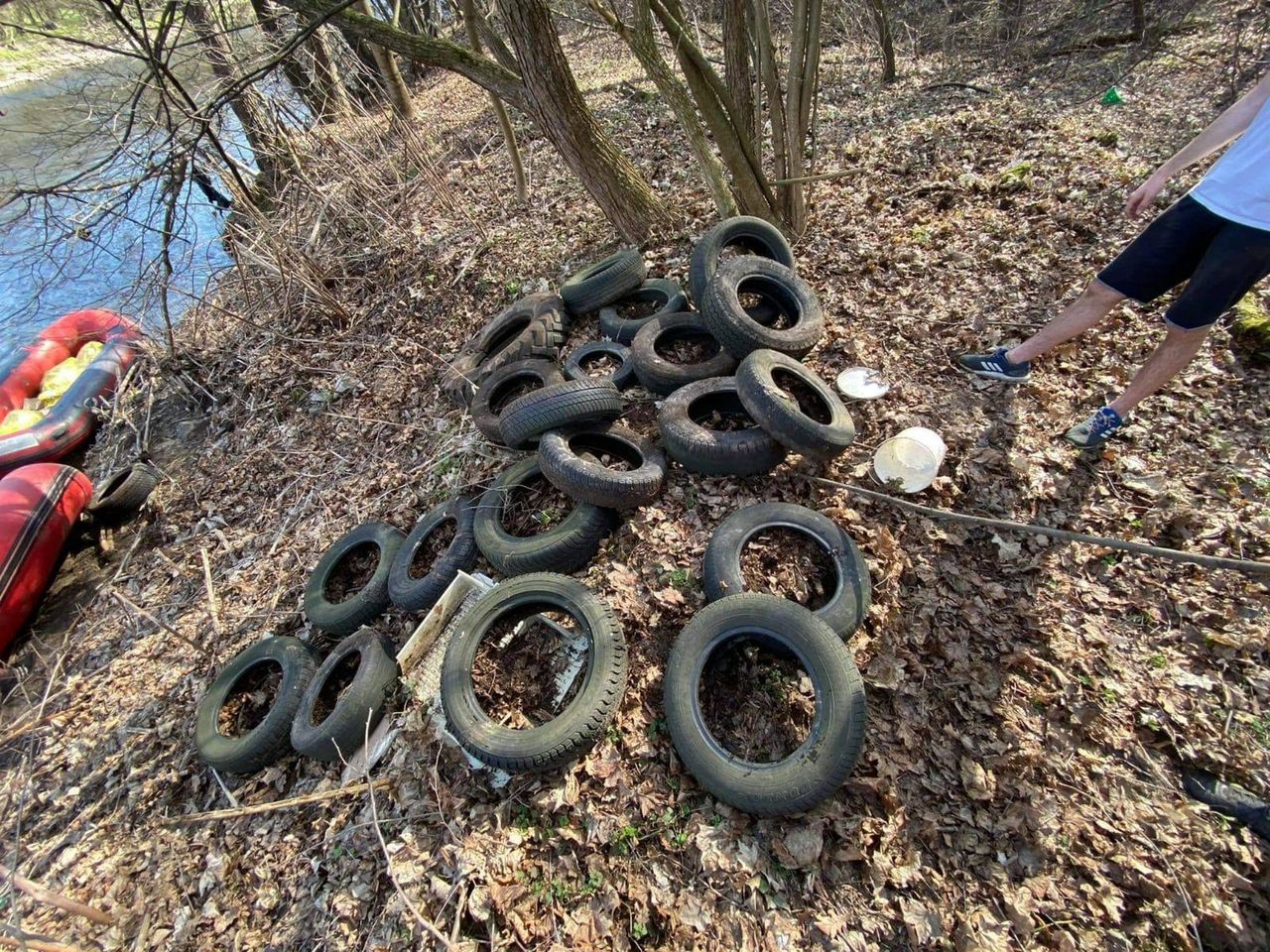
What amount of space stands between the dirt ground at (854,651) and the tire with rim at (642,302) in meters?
0.36

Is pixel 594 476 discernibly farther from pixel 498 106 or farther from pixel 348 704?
pixel 498 106

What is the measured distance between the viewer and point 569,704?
3.19 metres

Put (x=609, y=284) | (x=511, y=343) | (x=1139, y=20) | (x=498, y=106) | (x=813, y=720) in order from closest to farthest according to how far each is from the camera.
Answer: (x=813, y=720) < (x=511, y=343) < (x=609, y=284) < (x=498, y=106) < (x=1139, y=20)

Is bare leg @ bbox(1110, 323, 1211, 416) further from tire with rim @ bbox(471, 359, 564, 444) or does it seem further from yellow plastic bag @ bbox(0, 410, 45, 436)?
yellow plastic bag @ bbox(0, 410, 45, 436)

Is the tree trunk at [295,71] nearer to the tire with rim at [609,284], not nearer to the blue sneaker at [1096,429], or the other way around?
the tire with rim at [609,284]

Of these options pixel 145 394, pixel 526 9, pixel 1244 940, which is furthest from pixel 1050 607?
pixel 145 394

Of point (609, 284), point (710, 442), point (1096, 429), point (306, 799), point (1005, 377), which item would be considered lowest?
point (306, 799)

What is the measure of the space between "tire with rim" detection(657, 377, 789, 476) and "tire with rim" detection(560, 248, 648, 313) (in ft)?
5.75

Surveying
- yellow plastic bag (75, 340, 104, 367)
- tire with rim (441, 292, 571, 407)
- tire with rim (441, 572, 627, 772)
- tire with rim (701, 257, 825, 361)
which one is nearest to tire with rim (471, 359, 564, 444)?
tire with rim (441, 292, 571, 407)

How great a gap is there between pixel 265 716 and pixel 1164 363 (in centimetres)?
620

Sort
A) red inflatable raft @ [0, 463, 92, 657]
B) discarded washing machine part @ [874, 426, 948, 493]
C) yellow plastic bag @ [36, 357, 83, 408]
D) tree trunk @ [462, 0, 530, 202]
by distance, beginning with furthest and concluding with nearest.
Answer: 1. yellow plastic bag @ [36, 357, 83, 408]
2. tree trunk @ [462, 0, 530, 202]
3. red inflatable raft @ [0, 463, 92, 657]
4. discarded washing machine part @ [874, 426, 948, 493]

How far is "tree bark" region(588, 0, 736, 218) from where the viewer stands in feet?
17.0

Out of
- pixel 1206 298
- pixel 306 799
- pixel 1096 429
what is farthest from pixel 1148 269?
pixel 306 799

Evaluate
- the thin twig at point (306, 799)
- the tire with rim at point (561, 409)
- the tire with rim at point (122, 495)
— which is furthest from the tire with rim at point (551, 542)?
the tire with rim at point (122, 495)
